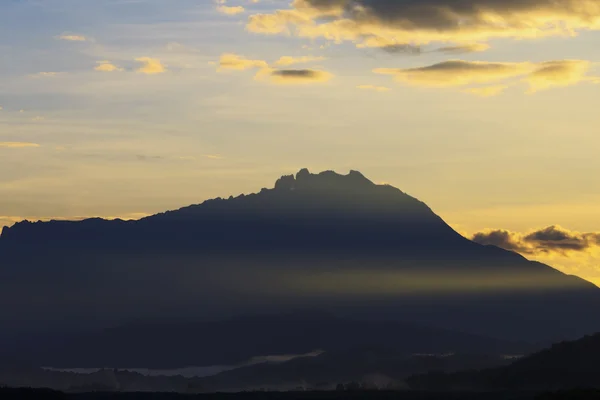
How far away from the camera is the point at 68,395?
197125 millimetres

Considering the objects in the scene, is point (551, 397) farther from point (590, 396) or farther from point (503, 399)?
point (503, 399)

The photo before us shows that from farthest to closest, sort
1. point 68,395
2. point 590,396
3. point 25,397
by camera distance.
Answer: point 68,395
point 25,397
point 590,396

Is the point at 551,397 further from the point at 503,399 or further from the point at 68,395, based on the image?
the point at 68,395

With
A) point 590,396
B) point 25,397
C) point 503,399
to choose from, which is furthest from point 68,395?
point 590,396

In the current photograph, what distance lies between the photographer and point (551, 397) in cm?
17675

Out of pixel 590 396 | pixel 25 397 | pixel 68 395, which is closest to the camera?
pixel 590 396

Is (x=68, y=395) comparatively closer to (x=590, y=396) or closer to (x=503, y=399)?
(x=503, y=399)

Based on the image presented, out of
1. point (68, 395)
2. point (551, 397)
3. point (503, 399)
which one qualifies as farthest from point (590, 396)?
point (68, 395)

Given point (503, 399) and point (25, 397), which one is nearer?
point (25, 397)

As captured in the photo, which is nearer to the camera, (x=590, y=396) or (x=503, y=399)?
(x=590, y=396)

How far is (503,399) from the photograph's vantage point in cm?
19788

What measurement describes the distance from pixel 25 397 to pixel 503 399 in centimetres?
7514

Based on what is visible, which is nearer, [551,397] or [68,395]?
[551,397]

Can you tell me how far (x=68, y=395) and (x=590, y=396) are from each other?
8177 cm
